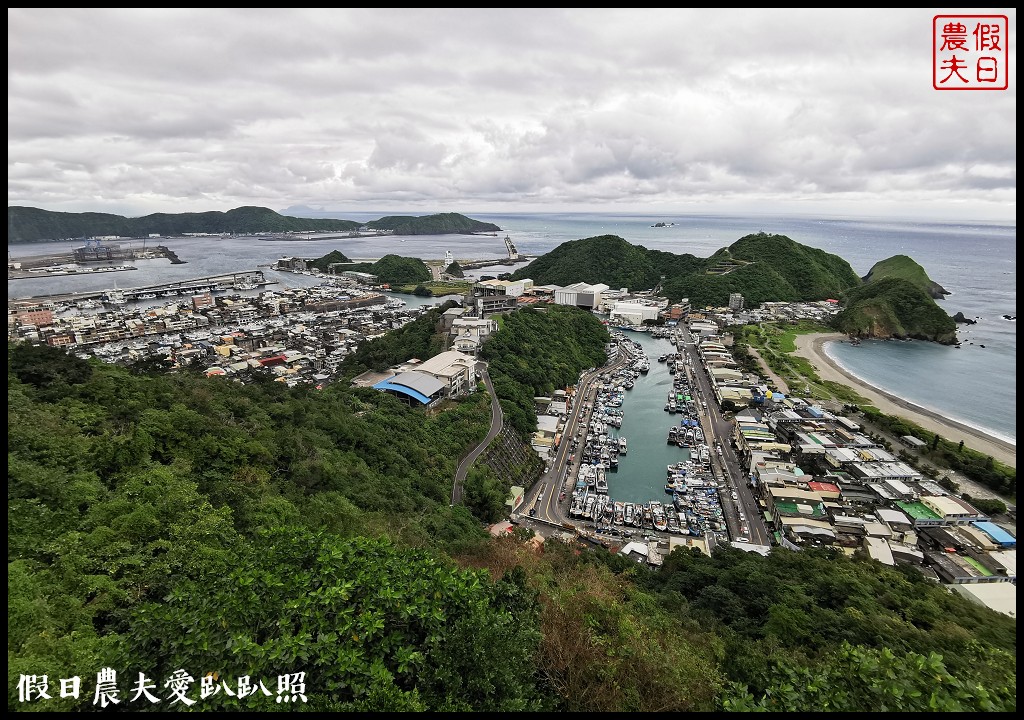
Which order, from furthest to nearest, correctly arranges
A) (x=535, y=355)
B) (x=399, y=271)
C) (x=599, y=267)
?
(x=399, y=271) → (x=599, y=267) → (x=535, y=355)

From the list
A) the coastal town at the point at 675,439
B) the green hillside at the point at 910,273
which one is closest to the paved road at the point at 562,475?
the coastal town at the point at 675,439

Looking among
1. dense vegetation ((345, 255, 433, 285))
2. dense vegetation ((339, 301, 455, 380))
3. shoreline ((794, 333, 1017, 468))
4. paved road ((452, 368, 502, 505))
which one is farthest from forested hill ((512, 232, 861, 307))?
paved road ((452, 368, 502, 505))

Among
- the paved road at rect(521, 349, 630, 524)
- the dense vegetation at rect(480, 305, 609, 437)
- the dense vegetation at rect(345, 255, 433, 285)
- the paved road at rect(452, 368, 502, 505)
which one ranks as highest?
the dense vegetation at rect(345, 255, 433, 285)

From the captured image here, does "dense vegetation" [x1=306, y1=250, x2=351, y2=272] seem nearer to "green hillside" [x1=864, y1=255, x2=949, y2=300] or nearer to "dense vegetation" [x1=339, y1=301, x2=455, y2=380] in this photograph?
"dense vegetation" [x1=339, y1=301, x2=455, y2=380]

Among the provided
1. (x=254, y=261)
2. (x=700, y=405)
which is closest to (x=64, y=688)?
(x=700, y=405)

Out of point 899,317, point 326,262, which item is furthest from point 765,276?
point 326,262

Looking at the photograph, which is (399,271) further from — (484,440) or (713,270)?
(484,440)
